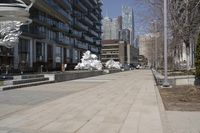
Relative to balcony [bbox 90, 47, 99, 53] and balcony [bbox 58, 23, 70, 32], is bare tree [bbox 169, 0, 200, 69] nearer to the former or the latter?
balcony [bbox 58, 23, 70, 32]

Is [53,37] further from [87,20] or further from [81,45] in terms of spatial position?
[87,20]

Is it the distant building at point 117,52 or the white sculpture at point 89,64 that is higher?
the distant building at point 117,52

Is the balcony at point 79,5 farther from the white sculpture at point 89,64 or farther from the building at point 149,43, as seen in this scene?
the white sculpture at point 89,64

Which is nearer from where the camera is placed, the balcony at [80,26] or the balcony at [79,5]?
the balcony at [80,26]

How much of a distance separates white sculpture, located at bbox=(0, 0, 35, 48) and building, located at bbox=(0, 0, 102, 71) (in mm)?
24791

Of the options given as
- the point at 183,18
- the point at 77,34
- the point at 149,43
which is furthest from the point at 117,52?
the point at 183,18

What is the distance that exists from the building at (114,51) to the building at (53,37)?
159ft

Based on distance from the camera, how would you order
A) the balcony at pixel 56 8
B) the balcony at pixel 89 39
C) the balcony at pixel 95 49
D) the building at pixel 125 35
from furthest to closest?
the building at pixel 125 35 < the balcony at pixel 95 49 < the balcony at pixel 89 39 < the balcony at pixel 56 8

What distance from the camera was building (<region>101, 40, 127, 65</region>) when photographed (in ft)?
576

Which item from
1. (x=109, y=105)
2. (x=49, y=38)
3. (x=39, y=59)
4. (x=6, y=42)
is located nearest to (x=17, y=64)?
(x=39, y=59)

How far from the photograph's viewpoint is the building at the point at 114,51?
176 m

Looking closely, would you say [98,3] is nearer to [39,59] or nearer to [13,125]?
[39,59]

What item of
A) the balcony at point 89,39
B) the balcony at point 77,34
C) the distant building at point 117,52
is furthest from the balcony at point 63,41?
the distant building at point 117,52

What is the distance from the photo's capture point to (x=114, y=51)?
183 m
